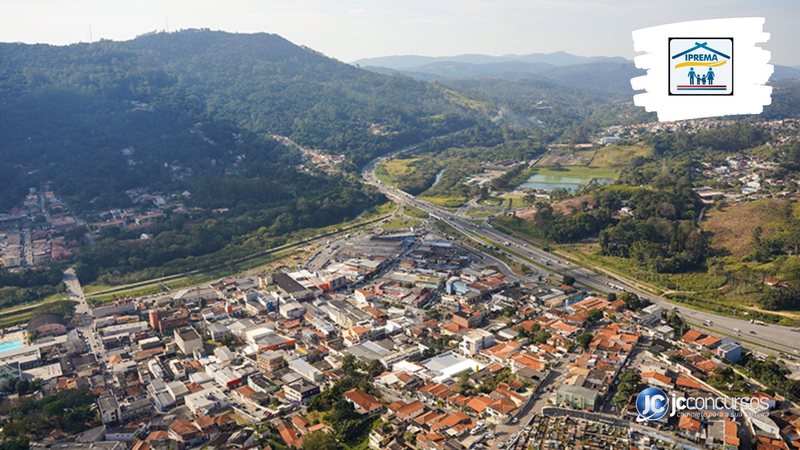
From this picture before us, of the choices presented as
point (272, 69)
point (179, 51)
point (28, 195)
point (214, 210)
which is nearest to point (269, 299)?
point (214, 210)

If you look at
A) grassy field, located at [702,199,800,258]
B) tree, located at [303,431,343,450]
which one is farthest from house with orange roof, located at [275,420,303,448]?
grassy field, located at [702,199,800,258]

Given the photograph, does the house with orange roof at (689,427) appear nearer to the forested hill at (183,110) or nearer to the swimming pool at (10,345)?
the swimming pool at (10,345)

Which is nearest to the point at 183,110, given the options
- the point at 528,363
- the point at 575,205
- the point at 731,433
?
the point at 575,205

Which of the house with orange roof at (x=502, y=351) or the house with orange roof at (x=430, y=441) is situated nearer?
the house with orange roof at (x=430, y=441)

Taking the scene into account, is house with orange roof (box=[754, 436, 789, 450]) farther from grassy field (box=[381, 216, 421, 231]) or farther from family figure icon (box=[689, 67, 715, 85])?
grassy field (box=[381, 216, 421, 231])

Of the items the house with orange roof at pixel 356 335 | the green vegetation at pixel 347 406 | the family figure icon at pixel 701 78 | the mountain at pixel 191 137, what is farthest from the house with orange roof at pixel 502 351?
the mountain at pixel 191 137

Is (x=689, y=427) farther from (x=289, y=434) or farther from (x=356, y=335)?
(x=356, y=335)

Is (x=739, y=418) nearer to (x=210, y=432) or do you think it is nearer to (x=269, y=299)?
(x=210, y=432)
